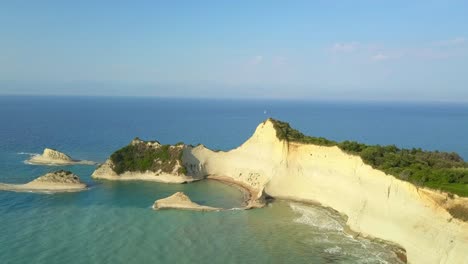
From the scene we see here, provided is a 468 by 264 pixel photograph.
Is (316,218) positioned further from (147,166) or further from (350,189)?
(147,166)

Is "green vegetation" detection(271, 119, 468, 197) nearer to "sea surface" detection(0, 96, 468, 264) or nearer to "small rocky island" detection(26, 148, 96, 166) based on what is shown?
"sea surface" detection(0, 96, 468, 264)

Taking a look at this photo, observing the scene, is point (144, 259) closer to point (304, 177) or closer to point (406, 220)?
point (406, 220)

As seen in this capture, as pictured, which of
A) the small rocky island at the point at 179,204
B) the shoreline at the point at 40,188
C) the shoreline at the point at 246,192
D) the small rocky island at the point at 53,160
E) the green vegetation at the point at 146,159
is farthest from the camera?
the small rocky island at the point at 53,160

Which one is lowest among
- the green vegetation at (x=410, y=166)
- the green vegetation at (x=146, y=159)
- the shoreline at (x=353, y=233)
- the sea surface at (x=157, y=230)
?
the sea surface at (x=157, y=230)

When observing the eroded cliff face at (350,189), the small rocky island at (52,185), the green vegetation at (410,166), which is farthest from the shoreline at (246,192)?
the small rocky island at (52,185)

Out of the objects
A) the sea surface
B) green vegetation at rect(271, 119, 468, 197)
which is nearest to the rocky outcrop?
the sea surface

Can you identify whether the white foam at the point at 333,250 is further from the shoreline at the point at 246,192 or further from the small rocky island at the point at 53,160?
the small rocky island at the point at 53,160
